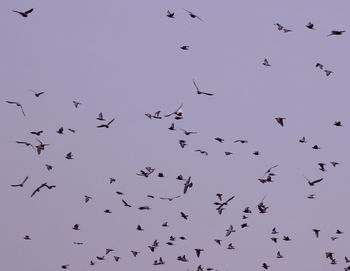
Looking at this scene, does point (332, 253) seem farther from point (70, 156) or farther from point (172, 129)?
point (70, 156)

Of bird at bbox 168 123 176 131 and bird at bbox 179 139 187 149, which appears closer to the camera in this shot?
bird at bbox 168 123 176 131

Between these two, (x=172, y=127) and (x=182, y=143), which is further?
(x=182, y=143)

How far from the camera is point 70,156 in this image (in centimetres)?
4594

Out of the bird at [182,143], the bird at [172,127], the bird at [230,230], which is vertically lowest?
the bird at [230,230]

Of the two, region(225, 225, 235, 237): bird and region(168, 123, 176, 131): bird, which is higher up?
region(168, 123, 176, 131): bird

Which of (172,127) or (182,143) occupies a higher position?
(172,127)

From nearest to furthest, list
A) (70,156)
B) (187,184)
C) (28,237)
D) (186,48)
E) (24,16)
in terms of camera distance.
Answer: (24,16) < (187,184) < (186,48) < (70,156) < (28,237)

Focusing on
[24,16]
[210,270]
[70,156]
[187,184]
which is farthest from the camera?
[210,270]

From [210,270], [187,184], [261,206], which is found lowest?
[210,270]

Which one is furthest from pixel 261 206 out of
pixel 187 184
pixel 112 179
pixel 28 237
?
pixel 28 237

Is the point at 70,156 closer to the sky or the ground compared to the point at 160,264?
closer to the sky

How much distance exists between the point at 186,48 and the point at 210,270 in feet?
65.8

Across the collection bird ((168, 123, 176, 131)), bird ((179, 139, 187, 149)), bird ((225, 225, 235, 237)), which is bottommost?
bird ((225, 225, 235, 237))

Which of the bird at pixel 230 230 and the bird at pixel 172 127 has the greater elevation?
the bird at pixel 172 127
